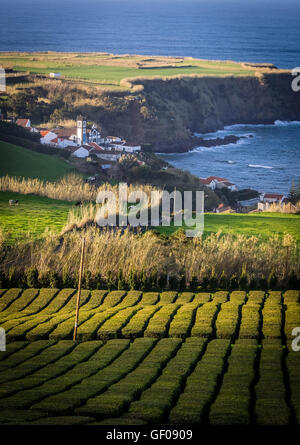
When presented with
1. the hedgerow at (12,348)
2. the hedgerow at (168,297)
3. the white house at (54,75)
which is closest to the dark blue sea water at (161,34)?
the white house at (54,75)

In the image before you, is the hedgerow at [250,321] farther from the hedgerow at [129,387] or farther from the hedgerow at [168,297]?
the hedgerow at [168,297]

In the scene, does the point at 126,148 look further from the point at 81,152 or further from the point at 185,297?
the point at 185,297

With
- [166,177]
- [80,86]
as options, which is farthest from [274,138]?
[166,177]

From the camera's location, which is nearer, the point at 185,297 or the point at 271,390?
the point at 271,390

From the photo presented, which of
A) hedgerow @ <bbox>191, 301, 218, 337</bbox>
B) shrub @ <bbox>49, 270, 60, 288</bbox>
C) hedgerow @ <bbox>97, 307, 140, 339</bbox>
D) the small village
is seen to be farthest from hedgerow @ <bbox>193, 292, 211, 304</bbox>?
the small village

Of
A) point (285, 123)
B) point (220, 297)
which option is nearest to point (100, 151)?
point (220, 297)
